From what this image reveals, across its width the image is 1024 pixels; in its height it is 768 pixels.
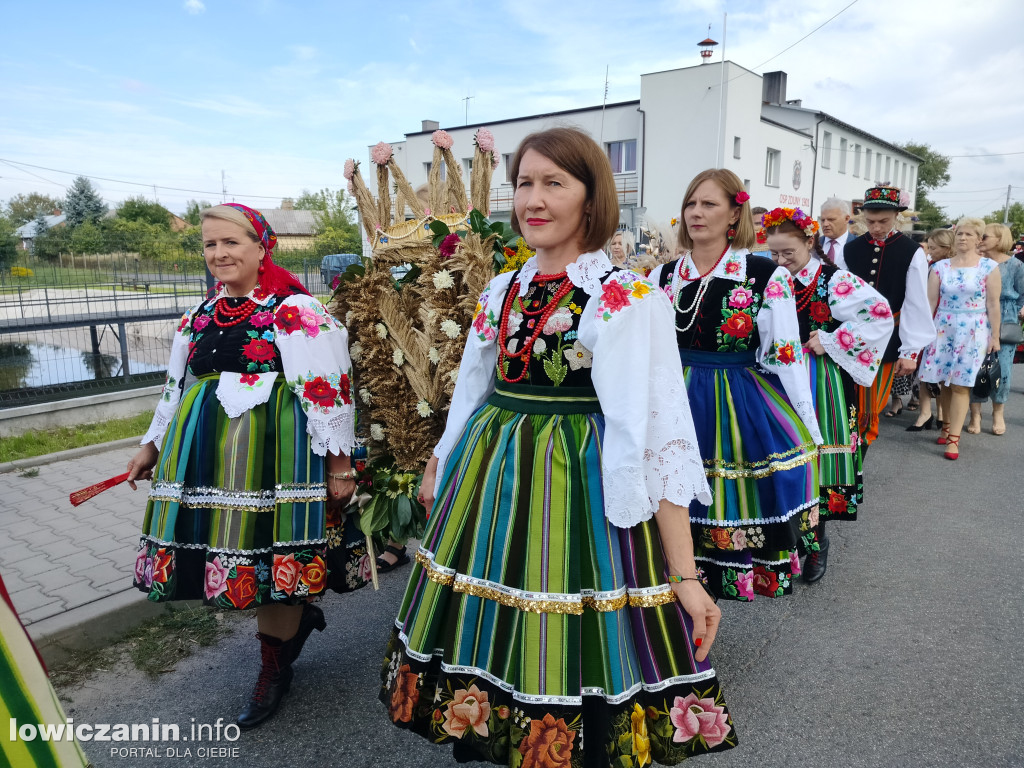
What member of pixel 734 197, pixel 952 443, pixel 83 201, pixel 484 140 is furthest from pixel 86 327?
pixel 83 201

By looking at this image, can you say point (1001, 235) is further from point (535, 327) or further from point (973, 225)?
point (535, 327)

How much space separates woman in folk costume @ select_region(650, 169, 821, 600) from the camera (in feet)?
9.80

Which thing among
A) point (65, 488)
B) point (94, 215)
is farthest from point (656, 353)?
point (94, 215)

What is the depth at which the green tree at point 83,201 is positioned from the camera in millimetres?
54500

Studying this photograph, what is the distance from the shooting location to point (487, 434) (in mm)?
1939

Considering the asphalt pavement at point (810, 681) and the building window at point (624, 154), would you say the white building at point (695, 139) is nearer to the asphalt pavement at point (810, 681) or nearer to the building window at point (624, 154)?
the building window at point (624, 154)

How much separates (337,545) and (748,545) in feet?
5.70

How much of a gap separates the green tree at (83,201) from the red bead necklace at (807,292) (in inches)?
2391

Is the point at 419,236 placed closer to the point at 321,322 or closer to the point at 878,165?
the point at 321,322

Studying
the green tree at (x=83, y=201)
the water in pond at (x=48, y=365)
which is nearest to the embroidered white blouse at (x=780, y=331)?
the water in pond at (x=48, y=365)

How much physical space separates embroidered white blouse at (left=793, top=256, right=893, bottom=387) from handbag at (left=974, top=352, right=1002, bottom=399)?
13.9 ft

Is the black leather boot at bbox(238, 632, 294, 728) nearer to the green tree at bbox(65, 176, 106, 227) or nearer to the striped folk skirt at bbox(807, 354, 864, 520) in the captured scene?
the striped folk skirt at bbox(807, 354, 864, 520)

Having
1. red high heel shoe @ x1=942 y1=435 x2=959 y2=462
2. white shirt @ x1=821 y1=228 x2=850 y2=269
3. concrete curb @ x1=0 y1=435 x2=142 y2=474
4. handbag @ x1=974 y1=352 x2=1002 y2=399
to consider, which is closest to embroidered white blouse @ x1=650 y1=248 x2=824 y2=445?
white shirt @ x1=821 y1=228 x2=850 y2=269

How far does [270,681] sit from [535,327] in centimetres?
199
